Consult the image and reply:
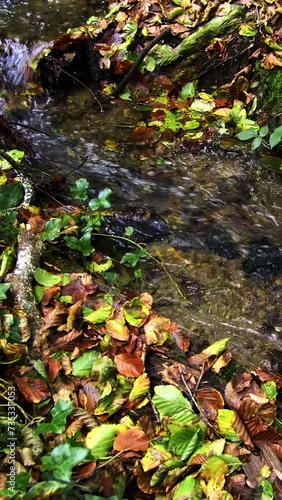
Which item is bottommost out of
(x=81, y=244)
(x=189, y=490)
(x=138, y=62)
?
(x=189, y=490)

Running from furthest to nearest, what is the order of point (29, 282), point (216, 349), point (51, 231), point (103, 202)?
point (103, 202) → point (51, 231) → point (29, 282) → point (216, 349)

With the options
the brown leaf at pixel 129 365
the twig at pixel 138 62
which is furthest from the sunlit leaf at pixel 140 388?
the twig at pixel 138 62

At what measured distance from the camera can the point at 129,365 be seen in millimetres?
2318

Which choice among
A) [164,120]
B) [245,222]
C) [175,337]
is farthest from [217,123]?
[175,337]

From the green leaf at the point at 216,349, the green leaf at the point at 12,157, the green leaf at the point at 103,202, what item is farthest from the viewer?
the green leaf at the point at 12,157

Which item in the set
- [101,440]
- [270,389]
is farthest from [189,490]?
[270,389]

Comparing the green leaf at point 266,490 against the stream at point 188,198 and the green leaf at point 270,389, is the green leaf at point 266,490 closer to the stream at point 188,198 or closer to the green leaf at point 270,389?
the green leaf at point 270,389

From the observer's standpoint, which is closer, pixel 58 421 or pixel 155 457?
pixel 58 421

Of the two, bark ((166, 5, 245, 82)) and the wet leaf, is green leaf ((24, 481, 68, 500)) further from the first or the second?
bark ((166, 5, 245, 82))

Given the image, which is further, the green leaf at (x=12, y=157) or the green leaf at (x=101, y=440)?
the green leaf at (x=12, y=157)

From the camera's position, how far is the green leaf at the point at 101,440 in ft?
6.48

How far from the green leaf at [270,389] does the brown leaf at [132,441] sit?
0.69 metres

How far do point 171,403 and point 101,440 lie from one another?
0.38 metres

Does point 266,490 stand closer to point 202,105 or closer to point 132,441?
point 132,441
